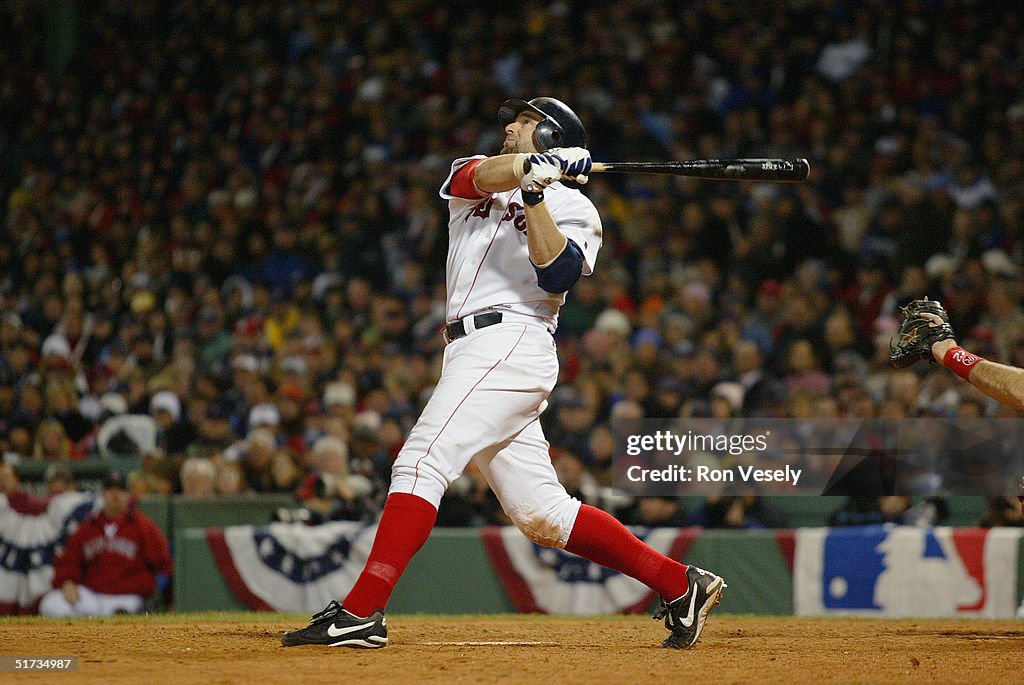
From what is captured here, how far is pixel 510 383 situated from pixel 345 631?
902mm

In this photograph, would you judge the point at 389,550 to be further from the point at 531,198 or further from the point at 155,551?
the point at 155,551

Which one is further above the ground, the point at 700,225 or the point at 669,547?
the point at 700,225

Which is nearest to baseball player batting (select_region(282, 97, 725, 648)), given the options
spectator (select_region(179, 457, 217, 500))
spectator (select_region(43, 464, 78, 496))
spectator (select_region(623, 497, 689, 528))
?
spectator (select_region(623, 497, 689, 528))

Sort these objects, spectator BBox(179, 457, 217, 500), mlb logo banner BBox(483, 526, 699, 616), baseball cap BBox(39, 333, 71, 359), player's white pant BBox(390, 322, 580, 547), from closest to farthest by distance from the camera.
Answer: player's white pant BBox(390, 322, 580, 547) → mlb logo banner BBox(483, 526, 699, 616) → spectator BBox(179, 457, 217, 500) → baseball cap BBox(39, 333, 71, 359)

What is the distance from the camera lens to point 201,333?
11.6 m

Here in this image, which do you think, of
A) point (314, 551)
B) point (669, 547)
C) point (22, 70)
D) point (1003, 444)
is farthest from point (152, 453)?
point (22, 70)

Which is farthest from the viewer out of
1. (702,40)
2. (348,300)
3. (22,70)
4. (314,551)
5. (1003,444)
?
(22,70)

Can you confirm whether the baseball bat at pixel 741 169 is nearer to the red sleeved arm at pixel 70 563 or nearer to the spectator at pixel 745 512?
the spectator at pixel 745 512

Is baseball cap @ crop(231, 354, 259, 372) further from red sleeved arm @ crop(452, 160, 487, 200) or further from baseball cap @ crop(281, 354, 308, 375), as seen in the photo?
red sleeved arm @ crop(452, 160, 487, 200)

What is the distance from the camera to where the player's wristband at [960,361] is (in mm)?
4492

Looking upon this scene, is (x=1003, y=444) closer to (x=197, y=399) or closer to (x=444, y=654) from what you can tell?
(x=444, y=654)

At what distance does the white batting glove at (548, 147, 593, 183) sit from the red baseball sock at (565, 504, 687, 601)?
1094mm

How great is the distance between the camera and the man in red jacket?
25.6 ft

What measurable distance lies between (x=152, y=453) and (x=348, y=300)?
102 inches
